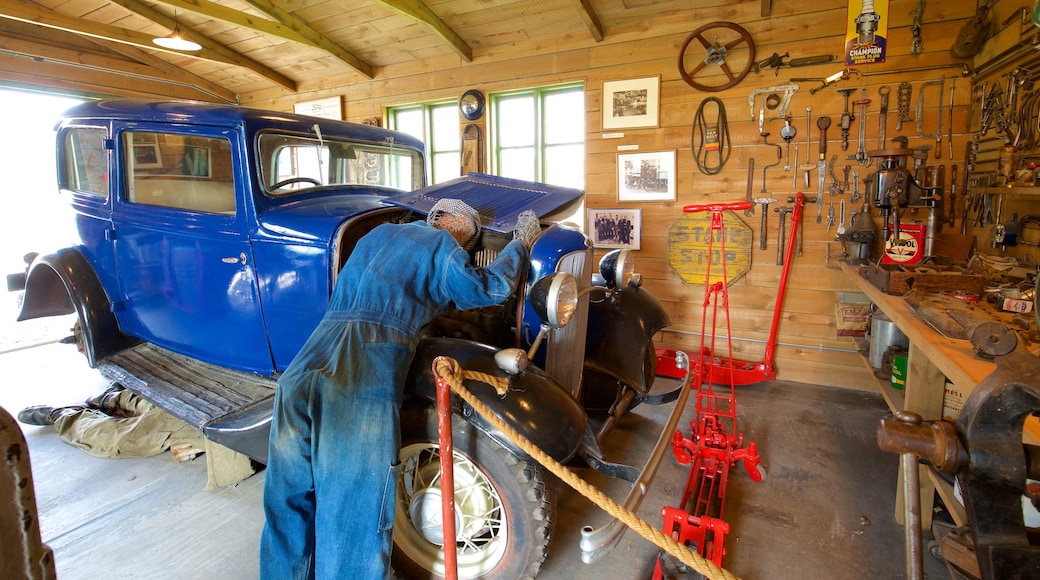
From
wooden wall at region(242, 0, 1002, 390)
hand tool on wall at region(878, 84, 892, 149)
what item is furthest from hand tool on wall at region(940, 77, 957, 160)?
hand tool on wall at region(878, 84, 892, 149)

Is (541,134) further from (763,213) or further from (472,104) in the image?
(763,213)

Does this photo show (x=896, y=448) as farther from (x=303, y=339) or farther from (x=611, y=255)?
(x=303, y=339)

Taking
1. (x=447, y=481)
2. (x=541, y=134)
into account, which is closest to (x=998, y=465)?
(x=447, y=481)

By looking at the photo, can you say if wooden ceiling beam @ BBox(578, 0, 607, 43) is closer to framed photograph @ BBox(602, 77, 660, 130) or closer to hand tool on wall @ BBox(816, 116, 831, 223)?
framed photograph @ BBox(602, 77, 660, 130)

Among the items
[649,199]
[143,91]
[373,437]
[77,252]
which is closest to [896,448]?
[373,437]

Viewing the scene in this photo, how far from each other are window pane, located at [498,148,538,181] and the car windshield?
1843 mm

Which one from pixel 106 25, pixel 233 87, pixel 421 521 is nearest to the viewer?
pixel 421 521

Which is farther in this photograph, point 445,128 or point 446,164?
point 446,164

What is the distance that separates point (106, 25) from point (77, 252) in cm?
311

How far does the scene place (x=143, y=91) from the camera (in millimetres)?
5785

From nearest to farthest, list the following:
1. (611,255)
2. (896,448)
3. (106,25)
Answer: (896,448)
(611,255)
(106,25)

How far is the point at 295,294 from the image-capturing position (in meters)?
2.21

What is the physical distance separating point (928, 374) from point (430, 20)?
4221mm

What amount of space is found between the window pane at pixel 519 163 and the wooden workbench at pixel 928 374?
10.3 feet
